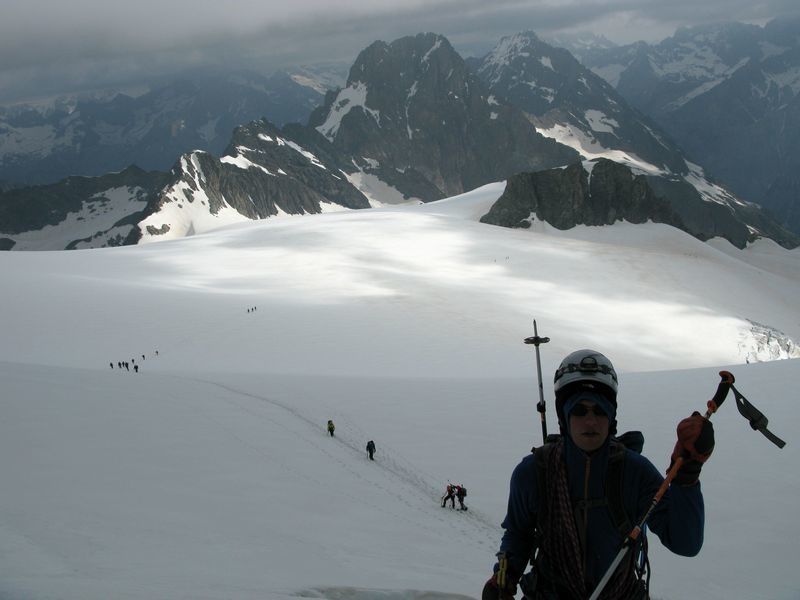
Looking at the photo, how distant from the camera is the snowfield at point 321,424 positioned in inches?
363

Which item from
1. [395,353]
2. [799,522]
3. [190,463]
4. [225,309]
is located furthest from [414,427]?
[225,309]

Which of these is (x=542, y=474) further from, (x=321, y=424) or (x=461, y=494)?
(x=321, y=424)

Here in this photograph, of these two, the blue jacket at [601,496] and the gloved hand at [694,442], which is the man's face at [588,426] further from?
the gloved hand at [694,442]

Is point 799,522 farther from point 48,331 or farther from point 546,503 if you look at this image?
point 48,331

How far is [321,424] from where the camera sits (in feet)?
75.2

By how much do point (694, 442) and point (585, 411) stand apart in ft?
2.08

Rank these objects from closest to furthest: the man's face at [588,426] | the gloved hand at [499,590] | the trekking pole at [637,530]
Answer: the trekking pole at [637,530] → the man's face at [588,426] → the gloved hand at [499,590]

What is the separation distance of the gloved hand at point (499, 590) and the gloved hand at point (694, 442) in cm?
129

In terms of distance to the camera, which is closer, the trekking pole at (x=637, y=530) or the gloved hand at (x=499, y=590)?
the trekking pole at (x=637, y=530)

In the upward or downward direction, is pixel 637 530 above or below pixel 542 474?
below

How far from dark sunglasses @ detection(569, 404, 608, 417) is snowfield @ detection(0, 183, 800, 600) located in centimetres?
447

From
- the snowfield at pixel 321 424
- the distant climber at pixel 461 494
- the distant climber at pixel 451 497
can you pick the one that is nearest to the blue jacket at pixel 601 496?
the snowfield at pixel 321 424

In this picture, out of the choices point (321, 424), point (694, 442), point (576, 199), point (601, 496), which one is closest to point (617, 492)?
point (601, 496)

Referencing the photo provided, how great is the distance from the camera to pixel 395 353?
134ft
